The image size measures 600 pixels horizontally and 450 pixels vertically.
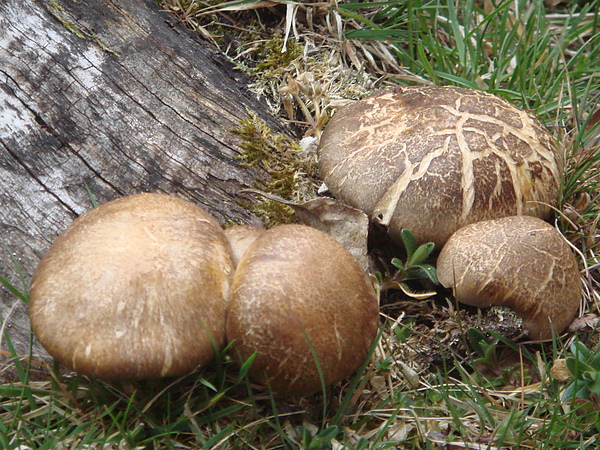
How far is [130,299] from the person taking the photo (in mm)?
1953

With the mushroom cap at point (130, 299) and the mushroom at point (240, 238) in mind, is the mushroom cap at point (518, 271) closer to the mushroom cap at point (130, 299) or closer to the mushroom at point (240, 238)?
the mushroom at point (240, 238)

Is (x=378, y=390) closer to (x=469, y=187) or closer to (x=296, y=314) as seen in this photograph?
(x=296, y=314)

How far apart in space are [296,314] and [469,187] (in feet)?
4.15

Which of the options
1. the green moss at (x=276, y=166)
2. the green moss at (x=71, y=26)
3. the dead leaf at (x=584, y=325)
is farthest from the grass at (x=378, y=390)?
the green moss at (x=71, y=26)

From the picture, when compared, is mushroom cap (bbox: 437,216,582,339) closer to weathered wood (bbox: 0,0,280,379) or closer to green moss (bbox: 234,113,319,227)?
green moss (bbox: 234,113,319,227)

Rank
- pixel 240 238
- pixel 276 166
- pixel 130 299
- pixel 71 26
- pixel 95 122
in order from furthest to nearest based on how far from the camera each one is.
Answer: pixel 276 166 → pixel 71 26 → pixel 95 122 → pixel 240 238 → pixel 130 299

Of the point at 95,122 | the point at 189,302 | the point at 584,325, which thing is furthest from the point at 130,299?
the point at 584,325

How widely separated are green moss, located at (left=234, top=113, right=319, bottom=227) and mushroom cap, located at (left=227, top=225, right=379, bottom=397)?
0.78 meters

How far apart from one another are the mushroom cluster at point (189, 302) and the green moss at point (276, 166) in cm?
74

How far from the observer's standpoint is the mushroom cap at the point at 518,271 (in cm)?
257

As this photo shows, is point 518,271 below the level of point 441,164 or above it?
below

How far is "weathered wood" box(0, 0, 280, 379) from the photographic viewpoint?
269 cm

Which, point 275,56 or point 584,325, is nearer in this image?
point 584,325

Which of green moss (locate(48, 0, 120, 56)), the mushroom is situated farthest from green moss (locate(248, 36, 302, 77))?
the mushroom
